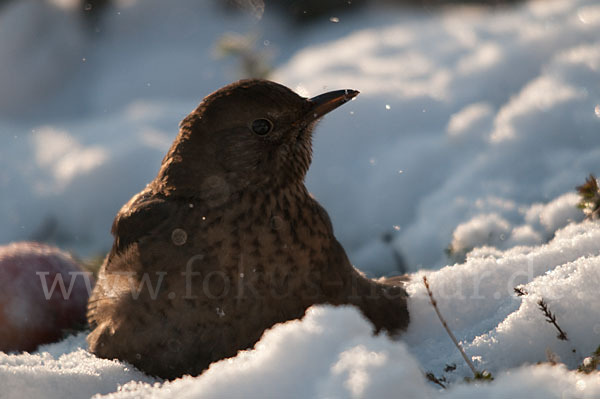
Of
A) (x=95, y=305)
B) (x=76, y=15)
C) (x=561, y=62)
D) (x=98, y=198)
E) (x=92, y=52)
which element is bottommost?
(x=95, y=305)

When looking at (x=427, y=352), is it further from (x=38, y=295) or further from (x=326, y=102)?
(x=38, y=295)

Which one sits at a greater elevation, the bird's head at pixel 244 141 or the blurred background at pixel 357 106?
the blurred background at pixel 357 106

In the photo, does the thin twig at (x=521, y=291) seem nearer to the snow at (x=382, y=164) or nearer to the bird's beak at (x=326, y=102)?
the snow at (x=382, y=164)

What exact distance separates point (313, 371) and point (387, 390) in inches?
7.9

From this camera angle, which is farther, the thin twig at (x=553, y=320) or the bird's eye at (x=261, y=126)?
the bird's eye at (x=261, y=126)

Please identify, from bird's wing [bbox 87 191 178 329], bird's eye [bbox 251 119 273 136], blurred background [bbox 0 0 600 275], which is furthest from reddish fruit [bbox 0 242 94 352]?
bird's eye [bbox 251 119 273 136]

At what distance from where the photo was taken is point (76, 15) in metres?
8.44

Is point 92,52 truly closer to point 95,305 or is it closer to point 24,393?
point 95,305

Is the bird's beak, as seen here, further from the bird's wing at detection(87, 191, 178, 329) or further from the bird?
the bird's wing at detection(87, 191, 178, 329)

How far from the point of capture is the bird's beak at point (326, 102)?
3064 millimetres

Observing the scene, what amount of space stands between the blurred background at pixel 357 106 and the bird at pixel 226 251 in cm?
151

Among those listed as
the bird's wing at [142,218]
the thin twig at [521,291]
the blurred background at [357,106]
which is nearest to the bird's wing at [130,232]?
the bird's wing at [142,218]

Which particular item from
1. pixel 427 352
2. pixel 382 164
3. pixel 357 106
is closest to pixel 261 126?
pixel 427 352

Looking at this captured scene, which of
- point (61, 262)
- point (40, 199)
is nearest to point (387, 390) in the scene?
point (61, 262)
